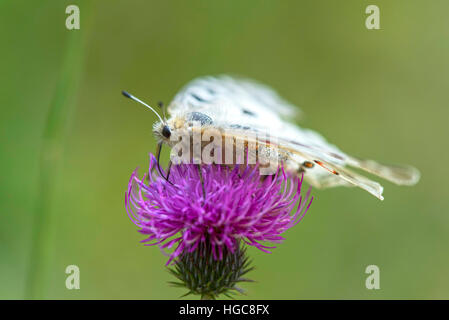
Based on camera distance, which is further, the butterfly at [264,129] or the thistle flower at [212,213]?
the thistle flower at [212,213]

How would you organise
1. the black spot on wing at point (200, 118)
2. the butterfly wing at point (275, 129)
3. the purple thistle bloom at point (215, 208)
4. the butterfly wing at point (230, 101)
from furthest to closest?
the butterfly wing at point (230, 101), the black spot on wing at point (200, 118), the purple thistle bloom at point (215, 208), the butterfly wing at point (275, 129)

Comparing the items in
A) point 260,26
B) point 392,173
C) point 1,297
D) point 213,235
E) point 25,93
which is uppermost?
point 260,26

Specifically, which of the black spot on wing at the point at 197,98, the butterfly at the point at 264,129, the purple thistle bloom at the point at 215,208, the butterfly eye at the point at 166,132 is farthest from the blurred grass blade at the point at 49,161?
the black spot on wing at the point at 197,98

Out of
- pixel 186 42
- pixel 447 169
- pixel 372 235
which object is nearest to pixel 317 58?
pixel 186 42

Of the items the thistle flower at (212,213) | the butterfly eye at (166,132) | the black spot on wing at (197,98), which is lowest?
the thistle flower at (212,213)

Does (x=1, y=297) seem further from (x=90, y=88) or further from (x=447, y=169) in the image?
(x=447, y=169)

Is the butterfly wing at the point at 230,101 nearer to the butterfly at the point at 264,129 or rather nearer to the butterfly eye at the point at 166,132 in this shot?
the butterfly at the point at 264,129

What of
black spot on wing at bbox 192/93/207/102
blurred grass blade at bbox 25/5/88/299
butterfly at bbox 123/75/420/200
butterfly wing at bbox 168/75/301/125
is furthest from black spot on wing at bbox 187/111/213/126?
blurred grass blade at bbox 25/5/88/299
